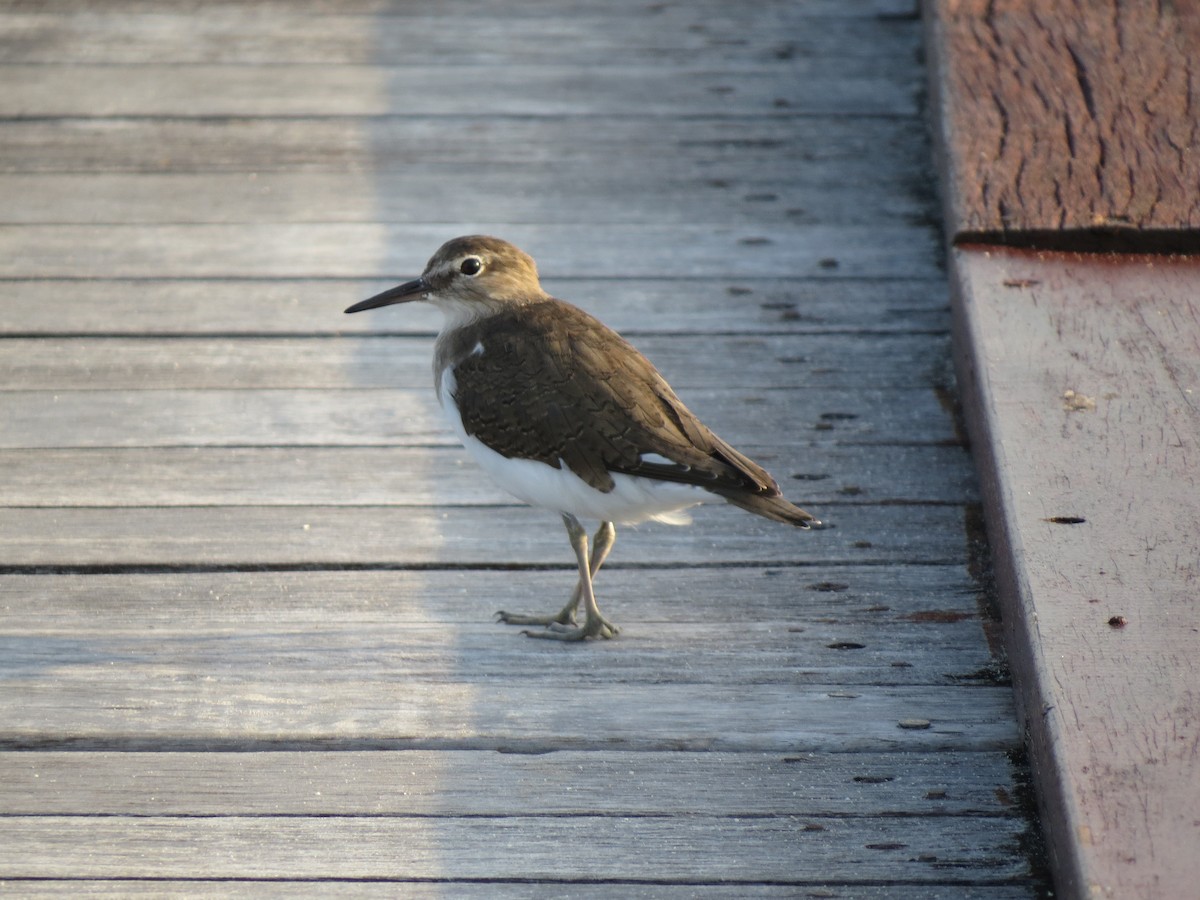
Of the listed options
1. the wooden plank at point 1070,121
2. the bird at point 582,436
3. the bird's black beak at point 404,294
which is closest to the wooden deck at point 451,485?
the bird at point 582,436

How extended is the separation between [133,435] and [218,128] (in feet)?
5.97

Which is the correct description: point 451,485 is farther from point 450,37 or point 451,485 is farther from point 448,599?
point 450,37

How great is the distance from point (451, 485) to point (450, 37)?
2845mm

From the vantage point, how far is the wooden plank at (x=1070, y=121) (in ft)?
12.1

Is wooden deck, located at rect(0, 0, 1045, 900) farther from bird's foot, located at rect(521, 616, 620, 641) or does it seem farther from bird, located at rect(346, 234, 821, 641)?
bird, located at rect(346, 234, 821, 641)

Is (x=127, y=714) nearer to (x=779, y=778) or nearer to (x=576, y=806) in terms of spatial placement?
(x=576, y=806)

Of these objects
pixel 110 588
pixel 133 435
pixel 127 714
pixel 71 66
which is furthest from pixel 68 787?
pixel 71 66

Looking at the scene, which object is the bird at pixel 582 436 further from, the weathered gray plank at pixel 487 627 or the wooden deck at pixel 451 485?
the wooden deck at pixel 451 485

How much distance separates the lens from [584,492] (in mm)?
3119

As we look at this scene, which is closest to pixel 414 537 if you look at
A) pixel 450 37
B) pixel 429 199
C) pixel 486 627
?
pixel 486 627

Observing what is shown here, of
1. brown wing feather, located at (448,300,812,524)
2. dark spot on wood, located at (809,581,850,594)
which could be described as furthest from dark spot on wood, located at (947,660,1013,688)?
brown wing feather, located at (448,300,812,524)

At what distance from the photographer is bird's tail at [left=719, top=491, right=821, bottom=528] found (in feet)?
9.50

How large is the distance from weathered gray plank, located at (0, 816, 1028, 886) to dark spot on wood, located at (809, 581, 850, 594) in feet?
2.43

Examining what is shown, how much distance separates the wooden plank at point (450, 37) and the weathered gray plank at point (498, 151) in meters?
0.53
